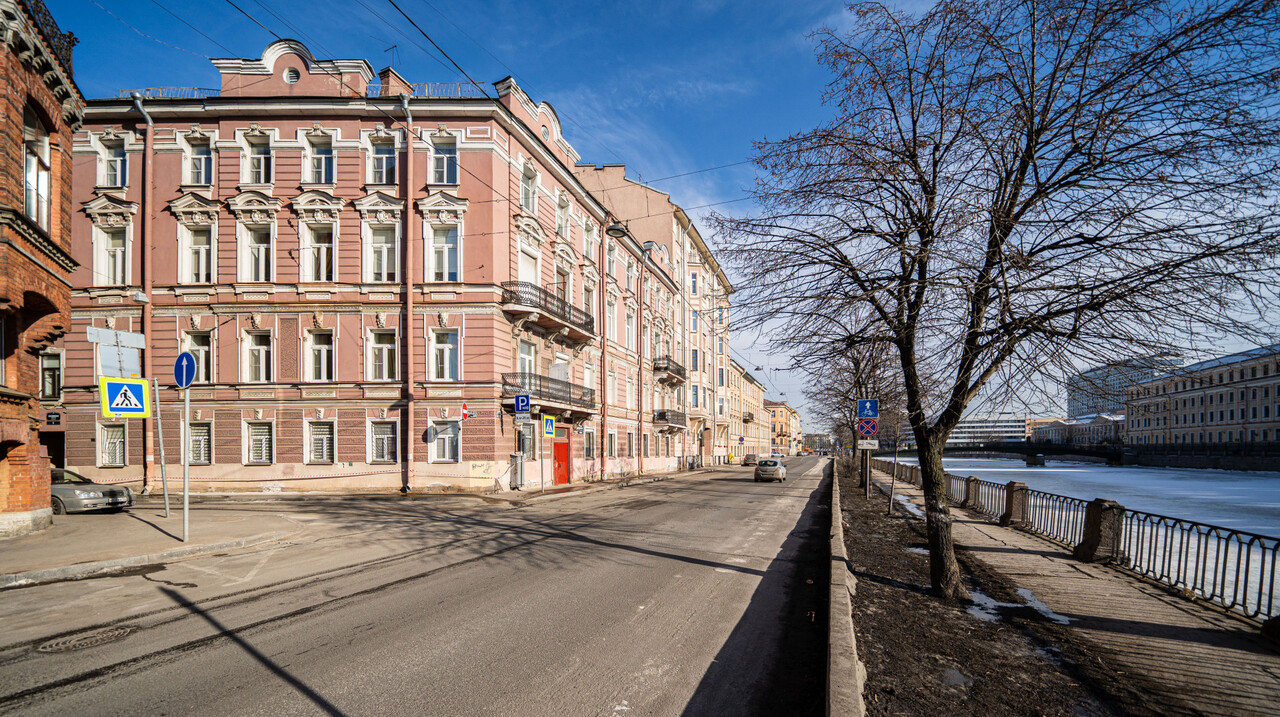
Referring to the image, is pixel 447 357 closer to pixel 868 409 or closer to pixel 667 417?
pixel 868 409

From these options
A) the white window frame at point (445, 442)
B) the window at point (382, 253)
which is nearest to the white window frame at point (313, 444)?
the white window frame at point (445, 442)

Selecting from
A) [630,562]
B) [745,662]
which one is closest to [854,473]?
[630,562]

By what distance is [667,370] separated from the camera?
144ft

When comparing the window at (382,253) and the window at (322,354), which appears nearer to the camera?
the window at (322,354)

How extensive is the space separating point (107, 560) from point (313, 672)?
Answer: 6.81 meters

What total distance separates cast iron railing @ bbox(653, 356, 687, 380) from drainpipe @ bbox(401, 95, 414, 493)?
21.8 metres

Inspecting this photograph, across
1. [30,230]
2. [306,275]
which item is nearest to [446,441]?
[306,275]

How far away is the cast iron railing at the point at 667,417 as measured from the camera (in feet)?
143

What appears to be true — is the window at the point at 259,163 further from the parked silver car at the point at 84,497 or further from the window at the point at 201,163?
the parked silver car at the point at 84,497

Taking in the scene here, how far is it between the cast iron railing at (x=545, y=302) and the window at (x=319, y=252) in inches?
261

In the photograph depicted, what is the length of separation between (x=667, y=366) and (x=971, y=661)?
38.6 metres

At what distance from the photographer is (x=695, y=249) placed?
57250 millimetres

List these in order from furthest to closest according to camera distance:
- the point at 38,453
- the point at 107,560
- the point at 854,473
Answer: the point at 854,473, the point at 38,453, the point at 107,560

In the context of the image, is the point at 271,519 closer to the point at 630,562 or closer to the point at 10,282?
the point at 10,282
